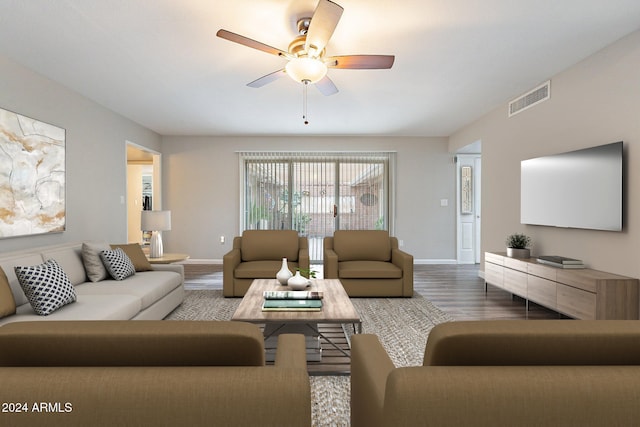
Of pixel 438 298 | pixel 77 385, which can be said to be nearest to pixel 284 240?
pixel 438 298

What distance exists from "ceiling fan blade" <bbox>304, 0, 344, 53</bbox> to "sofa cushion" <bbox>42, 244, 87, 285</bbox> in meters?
2.77

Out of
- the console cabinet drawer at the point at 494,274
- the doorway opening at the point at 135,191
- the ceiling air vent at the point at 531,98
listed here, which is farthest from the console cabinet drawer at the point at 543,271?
the doorway opening at the point at 135,191

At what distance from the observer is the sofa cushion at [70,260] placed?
322 cm

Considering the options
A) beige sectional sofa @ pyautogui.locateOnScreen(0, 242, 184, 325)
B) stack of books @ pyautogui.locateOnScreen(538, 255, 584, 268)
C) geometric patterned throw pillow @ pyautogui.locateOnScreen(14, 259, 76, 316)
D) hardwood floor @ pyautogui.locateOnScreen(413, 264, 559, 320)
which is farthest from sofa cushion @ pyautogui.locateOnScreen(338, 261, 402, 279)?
geometric patterned throw pillow @ pyautogui.locateOnScreen(14, 259, 76, 316)

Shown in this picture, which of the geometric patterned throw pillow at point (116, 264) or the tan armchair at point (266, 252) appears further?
the tan armchair at point (266, 252)

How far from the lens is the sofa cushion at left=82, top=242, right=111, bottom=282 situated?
3512 millimetres

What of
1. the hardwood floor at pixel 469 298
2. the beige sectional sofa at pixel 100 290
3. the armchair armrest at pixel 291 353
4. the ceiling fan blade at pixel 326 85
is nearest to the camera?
the armchair armrest at pixel 291 353

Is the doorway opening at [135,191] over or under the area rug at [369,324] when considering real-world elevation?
over

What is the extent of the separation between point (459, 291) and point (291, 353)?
164 inches

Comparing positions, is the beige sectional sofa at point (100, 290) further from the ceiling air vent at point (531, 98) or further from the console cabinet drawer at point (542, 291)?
the ceiling air vent at point (531, 98)

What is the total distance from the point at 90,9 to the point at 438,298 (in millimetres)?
4473

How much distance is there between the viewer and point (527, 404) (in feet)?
2.73

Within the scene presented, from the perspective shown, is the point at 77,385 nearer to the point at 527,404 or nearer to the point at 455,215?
the point at 527,404

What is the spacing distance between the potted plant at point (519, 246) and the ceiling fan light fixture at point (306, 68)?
3.09 m
